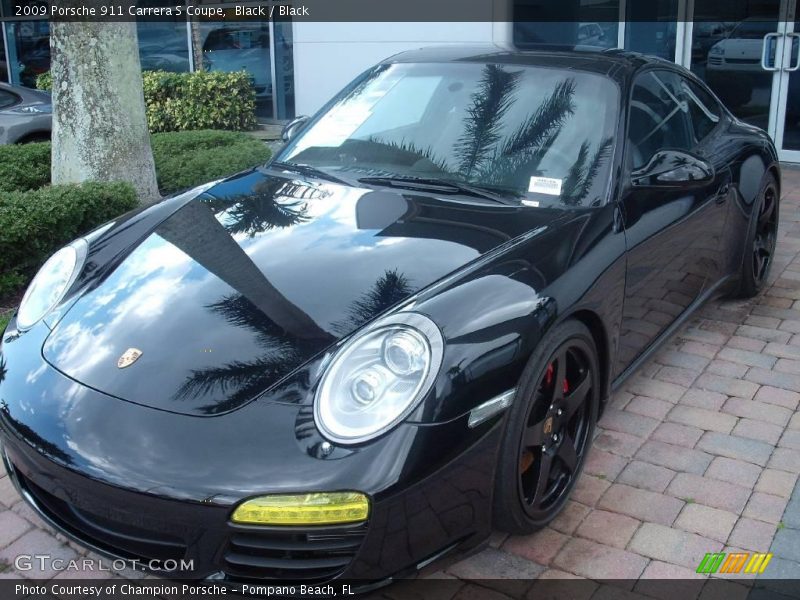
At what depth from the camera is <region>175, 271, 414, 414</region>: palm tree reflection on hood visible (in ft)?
7.68

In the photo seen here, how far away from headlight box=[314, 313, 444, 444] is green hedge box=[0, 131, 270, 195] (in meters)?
4.12

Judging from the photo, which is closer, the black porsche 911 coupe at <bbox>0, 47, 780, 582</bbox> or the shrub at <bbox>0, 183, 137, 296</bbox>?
the black porsche 911 coupe at <bbox>0, 47, 780, 582</bbox>

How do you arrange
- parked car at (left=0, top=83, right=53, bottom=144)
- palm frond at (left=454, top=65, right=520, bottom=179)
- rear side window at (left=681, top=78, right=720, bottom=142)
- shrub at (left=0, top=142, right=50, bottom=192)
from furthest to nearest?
parked car at (left=0, top=83, right=53, bottom=144), shrub at (left=0, top=142, right=50, bottom=192), rear side window at (left=681, top=78, right=720, bottom=142), palm frond at (left=454, top=65, right=520, bottom=179)

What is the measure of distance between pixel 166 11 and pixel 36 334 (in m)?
12.2

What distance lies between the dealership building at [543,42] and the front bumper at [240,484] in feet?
14.6

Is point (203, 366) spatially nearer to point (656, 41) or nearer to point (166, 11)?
point (656, 41)

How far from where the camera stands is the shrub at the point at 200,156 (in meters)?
6.64

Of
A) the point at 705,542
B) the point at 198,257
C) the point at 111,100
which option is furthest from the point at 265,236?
the point at 111,100

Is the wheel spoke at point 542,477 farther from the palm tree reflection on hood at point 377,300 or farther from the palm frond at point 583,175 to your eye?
the palm frond at point 583,175

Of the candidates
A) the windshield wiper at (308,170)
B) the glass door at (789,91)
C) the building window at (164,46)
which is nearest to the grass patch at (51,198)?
the windshield wiper at (308,170)

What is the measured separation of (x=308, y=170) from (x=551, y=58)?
113 centimetres

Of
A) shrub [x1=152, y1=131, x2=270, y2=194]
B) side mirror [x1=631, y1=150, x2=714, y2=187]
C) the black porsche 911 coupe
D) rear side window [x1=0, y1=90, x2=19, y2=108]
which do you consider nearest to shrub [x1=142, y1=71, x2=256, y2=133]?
rear side window [x1=0, y1=90, x2=19, y2=108]

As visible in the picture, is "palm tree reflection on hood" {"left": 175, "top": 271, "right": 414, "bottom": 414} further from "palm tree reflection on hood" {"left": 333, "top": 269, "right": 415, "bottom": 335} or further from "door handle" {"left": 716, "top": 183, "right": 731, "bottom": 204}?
"door handle" {"left": 716, "top": 183, "right": 731, "bottom": 204}

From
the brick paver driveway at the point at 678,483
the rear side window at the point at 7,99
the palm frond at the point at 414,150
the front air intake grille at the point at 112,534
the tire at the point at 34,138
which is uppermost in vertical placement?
the palm frond at the point at 414,150
